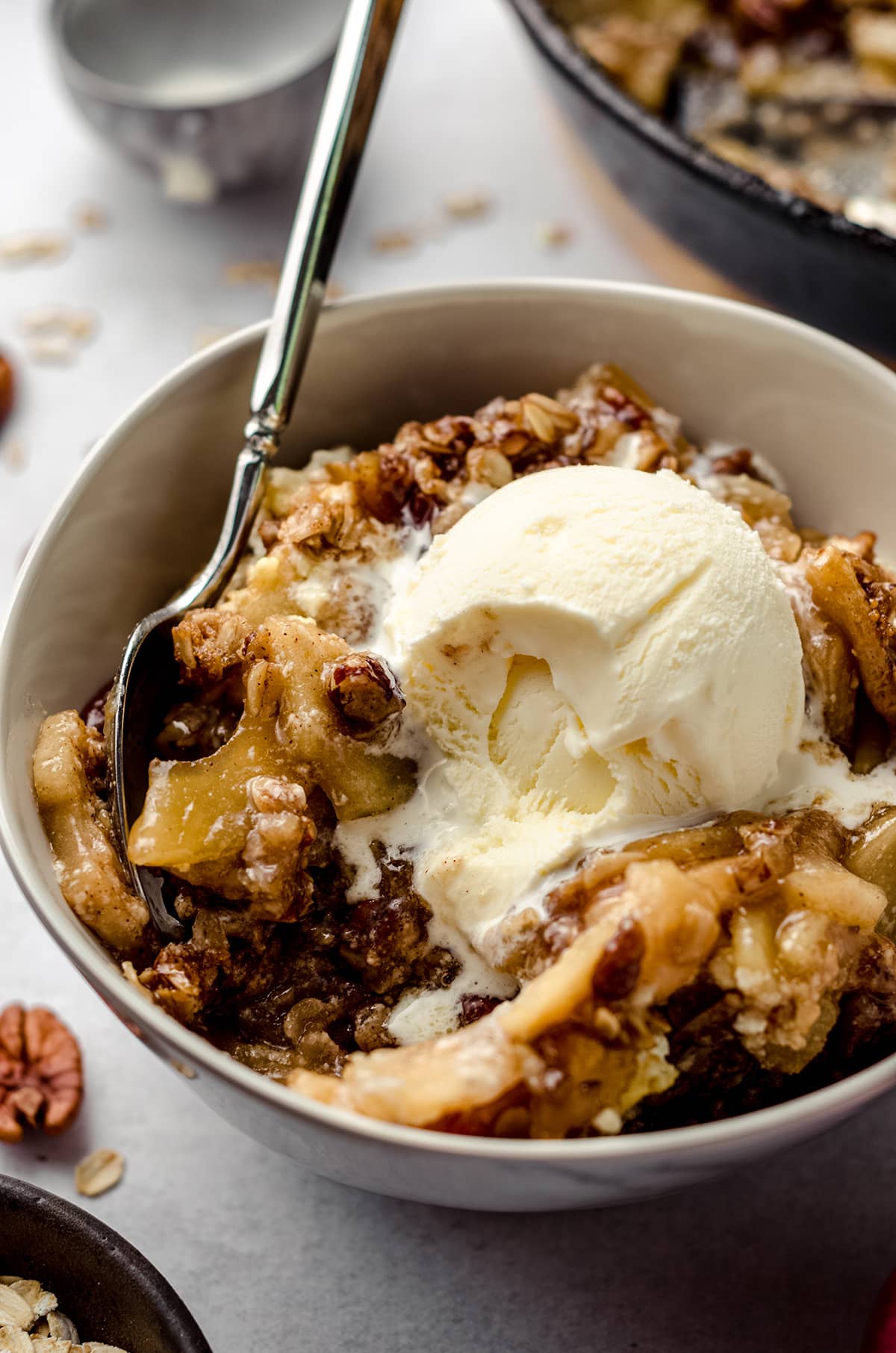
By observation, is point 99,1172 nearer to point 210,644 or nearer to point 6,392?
point 210,644

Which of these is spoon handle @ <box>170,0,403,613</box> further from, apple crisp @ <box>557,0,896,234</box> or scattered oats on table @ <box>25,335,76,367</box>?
apple crisp @ <box>557,0,896,234</box>

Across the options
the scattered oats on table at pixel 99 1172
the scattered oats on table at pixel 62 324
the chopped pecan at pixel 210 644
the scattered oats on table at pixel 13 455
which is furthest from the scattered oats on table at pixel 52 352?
the scattered oats on table at pixel 99 1172

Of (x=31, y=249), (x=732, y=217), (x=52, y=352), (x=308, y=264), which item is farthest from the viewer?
(x=31, y=249)

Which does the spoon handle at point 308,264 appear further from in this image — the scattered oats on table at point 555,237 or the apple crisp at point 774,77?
the apple crisp at point 774,77

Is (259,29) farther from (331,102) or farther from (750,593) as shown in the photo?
(750,593)

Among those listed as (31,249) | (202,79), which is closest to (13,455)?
(31,249)

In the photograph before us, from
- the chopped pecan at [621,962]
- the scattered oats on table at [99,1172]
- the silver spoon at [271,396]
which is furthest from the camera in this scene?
the scattered oats on table at [99,1172]

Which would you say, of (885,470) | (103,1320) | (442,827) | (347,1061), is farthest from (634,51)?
(103,1320)
